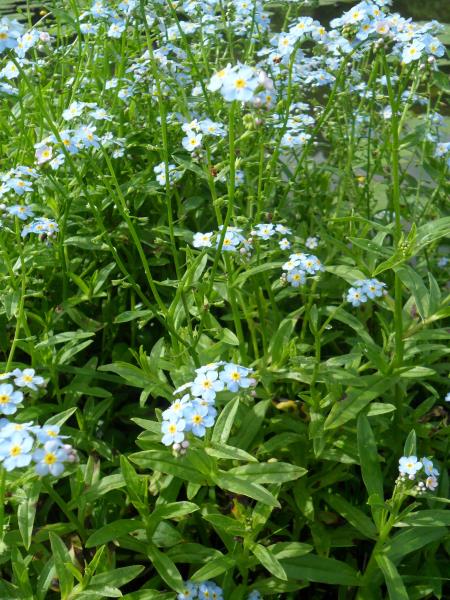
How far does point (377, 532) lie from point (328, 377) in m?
0.69

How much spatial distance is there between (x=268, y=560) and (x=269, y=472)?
0.33m

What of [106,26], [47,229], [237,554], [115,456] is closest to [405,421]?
[237,554]

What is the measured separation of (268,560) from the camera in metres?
2.66

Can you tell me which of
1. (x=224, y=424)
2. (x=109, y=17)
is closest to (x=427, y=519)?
(x=224, y=424)

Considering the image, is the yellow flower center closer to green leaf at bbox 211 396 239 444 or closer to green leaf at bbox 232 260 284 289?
green leaf at bbox 211 396 239 444

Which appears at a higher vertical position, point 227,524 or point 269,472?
point 269,472

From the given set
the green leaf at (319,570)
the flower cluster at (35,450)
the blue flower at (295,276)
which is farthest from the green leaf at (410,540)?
the flower cluster at (35,450)

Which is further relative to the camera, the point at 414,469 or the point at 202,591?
the point at 202,591

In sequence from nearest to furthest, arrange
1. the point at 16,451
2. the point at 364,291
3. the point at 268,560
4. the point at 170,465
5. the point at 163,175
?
the point at 16,451, the point at 268,560, the point at 170,465, the point at 364,291, the point at 163,175

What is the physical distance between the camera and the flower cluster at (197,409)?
8.10ft

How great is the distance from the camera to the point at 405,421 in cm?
346

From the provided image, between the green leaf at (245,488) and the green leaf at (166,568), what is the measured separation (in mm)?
364

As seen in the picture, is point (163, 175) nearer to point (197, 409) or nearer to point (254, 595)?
point (197, 409)

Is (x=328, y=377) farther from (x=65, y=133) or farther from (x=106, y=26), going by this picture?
(x=106, y=26)
